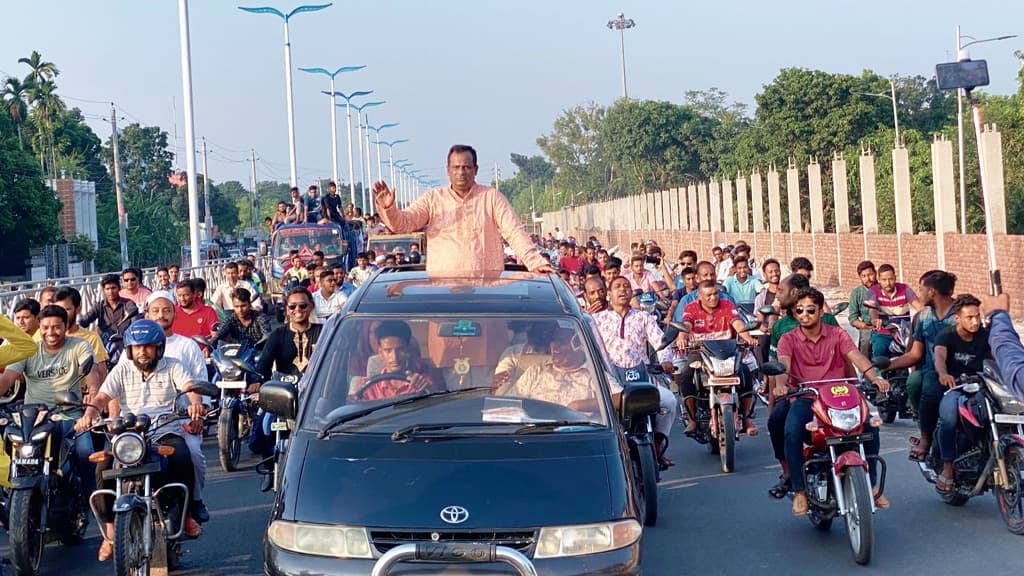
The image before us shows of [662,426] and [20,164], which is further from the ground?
[20,164]

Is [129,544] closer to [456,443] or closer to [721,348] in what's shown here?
[456,443]

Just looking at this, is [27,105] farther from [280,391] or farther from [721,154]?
[280,391]

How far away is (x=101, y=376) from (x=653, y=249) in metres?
12.6

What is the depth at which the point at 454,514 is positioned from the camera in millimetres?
5059

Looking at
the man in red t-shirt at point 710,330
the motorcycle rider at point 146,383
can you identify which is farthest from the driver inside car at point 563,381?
the man in red t-shirt at point 710,330

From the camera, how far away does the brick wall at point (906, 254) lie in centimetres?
2197

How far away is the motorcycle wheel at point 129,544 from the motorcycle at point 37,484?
0.81 metres

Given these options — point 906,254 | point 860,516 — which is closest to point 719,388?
point 860,516

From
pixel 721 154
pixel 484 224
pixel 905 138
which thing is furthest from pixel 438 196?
pixel 721 154

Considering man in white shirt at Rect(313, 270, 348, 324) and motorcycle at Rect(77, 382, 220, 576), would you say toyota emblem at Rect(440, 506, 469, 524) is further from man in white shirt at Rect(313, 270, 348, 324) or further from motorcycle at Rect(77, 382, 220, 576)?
man in white shirt at Rect(313, 270, 348, 324)

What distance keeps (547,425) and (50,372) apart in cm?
432

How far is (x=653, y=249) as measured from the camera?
67.1 ft

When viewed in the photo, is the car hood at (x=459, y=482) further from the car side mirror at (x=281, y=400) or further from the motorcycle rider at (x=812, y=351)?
the motorcycle rider at (x=812, y=351)

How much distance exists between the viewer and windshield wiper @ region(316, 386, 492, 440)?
5.63 m
